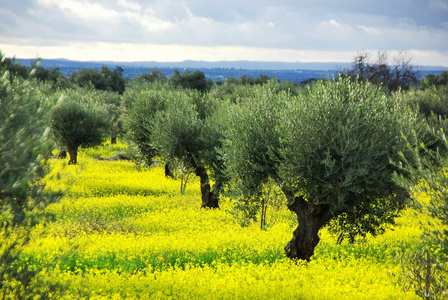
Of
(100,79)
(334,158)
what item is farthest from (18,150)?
(100,79)

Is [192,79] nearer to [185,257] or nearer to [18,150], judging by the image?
[185,257]

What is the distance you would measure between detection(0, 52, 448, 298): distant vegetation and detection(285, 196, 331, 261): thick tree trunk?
45 mm

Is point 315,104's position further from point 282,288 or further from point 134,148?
point 134,148

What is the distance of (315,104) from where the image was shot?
14758 mm

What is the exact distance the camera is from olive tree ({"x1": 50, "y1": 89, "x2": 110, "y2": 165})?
37.2 m

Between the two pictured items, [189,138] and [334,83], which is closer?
[334,83]

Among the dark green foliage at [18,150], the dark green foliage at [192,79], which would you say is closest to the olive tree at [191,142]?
the dark green foliage at [18,150]

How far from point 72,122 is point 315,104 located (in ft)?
94.5

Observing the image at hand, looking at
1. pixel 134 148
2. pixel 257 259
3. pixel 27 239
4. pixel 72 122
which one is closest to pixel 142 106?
pixel 134 148

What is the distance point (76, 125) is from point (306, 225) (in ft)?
91.9

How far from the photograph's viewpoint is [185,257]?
16.8 metres

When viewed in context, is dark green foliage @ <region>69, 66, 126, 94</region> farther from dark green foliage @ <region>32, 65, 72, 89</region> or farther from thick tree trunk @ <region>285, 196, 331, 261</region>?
thick tree trunk @ <region>285, 196, 331, 261</region>

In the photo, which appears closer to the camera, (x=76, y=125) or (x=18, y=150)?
(x=18, y=150)

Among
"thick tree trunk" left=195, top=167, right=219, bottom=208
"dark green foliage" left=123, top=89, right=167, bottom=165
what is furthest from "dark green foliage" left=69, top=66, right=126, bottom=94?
"thick tree trunk" left=195, top=167, right=219, bottom=208
